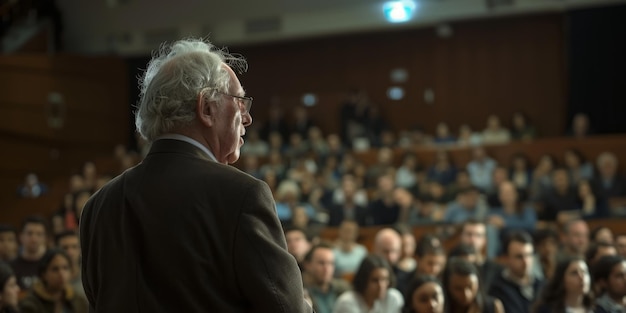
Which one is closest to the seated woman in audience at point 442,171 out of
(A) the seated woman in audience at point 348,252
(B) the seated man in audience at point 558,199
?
(B) the seated man in audience at point 558,199

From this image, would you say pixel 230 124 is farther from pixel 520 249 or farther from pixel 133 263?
pixel 520 249

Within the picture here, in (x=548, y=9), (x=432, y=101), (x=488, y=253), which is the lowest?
(x=488, y=253)

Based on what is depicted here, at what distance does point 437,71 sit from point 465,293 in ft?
28.2

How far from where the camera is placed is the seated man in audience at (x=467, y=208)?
761 cm

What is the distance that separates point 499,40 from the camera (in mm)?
11789

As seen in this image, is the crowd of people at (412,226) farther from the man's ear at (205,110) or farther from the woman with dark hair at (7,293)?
the man's ear at (205,110)

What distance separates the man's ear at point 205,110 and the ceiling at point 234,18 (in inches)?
385

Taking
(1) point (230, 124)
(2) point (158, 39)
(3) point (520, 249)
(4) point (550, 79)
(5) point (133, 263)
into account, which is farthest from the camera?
(2) point (158, 39)

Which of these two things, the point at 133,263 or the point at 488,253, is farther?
the point at 488,253

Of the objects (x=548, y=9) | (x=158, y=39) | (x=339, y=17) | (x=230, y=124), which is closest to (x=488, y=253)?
(x=230, y=124)

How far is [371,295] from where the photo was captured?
4340 millimetres

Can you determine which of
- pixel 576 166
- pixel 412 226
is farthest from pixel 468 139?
pixel 412 226

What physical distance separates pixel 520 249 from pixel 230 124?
3.56 meters

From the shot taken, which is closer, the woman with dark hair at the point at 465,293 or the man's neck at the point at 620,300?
the woman with dark hair at the point at 465,293
